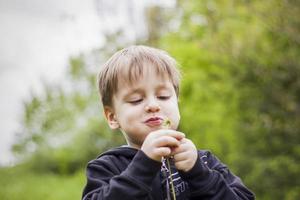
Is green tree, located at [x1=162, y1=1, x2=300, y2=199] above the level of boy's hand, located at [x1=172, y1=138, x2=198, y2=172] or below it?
below

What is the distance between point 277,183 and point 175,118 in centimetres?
1010

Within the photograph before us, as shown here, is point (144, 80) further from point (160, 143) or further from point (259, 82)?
point (259, 82)

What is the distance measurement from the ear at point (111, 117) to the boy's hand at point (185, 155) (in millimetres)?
297

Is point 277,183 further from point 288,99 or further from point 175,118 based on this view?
point 175,118

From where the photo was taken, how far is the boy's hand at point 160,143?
1588 mm

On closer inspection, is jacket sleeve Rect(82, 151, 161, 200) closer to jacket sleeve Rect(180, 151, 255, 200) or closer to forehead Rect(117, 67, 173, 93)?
jacket sleeve Rect(180, 151, 255, 200)

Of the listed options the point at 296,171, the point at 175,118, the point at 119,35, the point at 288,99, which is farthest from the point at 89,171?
the point at 119,35

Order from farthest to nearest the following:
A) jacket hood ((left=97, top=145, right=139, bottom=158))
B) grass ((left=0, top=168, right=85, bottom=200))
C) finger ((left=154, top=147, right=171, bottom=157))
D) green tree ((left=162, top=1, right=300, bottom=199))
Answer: grass ((left=0, top=168, right=85, bottom=200))
green tree ((left=162, top=1, right=300, bottom=199))
jacket hood ((left=97, top=145, right=139, bottom=158))
finger ((left=154, top=147, right=171, bottom=157))

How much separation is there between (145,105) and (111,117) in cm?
22

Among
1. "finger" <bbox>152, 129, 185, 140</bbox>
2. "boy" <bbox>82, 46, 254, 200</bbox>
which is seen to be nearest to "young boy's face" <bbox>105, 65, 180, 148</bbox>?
"boy" <bbox>82, 46, 254, 200</bbox>

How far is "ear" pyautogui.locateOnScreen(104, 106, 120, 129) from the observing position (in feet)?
6.14

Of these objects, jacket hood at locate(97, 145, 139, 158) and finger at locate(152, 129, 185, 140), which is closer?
finger at locate(152, 129, 185, 140)

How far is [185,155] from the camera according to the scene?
5.41ft

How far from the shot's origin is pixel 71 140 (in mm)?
26094
